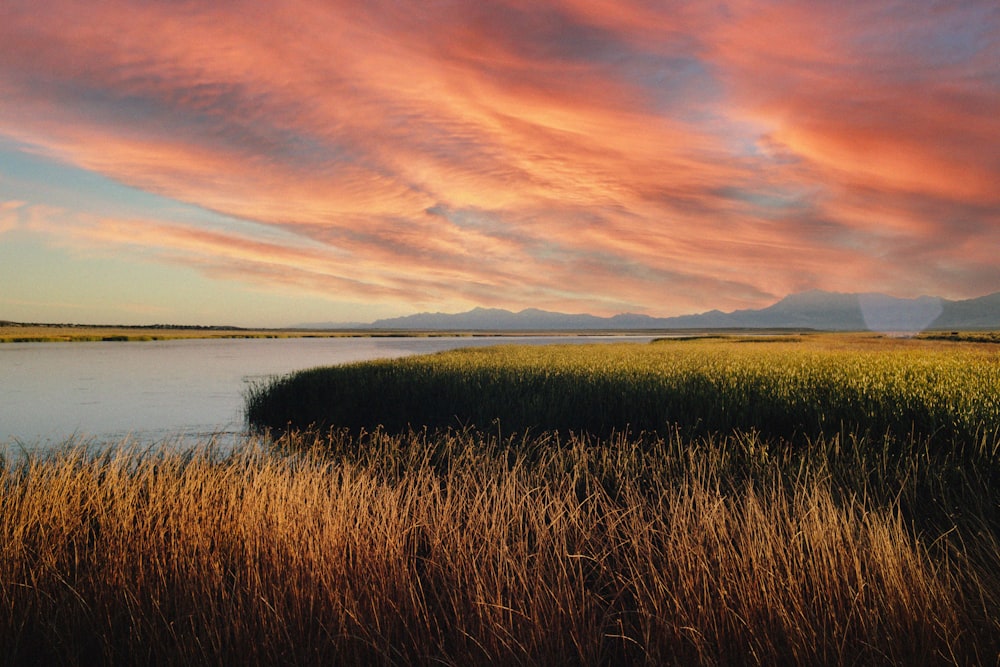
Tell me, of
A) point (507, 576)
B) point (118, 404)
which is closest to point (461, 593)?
point (507, 576)

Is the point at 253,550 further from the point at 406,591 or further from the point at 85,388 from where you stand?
the point at 85,388

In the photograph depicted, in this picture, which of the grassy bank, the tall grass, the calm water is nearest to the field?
the tall grass

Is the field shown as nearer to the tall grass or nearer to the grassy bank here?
the tall grass

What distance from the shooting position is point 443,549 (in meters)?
5.25

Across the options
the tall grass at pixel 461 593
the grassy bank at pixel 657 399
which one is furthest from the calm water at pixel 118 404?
the tall grass at pixel 461 593

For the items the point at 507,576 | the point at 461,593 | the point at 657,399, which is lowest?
the point at 461,593

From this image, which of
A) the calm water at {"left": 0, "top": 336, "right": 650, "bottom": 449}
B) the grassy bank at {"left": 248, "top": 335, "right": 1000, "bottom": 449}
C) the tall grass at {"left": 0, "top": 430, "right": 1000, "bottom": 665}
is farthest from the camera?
the calm water at {"left": 0, "top": 336, "right": 650, "bottom": 449}

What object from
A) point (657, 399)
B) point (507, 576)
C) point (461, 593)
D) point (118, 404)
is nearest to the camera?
point (507, 576)

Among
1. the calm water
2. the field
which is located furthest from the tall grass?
the calm water

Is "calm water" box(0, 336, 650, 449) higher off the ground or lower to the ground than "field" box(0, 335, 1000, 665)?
lower

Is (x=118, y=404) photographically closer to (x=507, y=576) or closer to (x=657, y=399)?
(x=657, y=399)

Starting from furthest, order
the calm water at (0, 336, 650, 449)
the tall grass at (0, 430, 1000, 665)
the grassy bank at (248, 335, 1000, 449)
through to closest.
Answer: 1. the calm water at (0, 336, 650, 449)
2. the grassy bank at (248, 335, 1000, 449)
3. the tall grass at (0, 430, 1000, 665)

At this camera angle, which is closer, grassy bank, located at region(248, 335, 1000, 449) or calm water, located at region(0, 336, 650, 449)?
grassy bank, located at region(248, 335, 1000, 449)

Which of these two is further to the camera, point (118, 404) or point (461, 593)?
point (118, 404)
